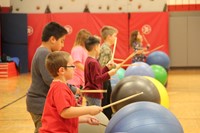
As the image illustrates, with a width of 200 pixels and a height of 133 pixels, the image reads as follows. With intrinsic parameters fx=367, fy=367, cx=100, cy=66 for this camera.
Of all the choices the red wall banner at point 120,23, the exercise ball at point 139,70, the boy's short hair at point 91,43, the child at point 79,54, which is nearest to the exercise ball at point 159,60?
the exercise ball at point 139,70

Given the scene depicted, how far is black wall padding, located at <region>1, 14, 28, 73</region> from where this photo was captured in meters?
14.8

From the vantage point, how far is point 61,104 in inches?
112

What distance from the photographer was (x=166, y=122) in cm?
333

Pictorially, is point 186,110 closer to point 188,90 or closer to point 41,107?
point 188,90

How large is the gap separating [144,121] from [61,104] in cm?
88

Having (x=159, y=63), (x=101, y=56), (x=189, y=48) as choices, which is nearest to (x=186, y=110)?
(x=101, y=56)

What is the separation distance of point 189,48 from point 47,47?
40.2 ft

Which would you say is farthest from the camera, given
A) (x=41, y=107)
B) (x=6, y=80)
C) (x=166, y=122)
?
(x=6, y=80)

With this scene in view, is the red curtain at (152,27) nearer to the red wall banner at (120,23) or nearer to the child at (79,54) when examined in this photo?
the red wall banner at (120,23)

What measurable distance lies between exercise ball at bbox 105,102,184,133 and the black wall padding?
11.8m

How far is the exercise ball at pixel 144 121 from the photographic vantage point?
10.8 ft

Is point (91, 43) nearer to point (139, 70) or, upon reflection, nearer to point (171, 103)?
point (139, 70)

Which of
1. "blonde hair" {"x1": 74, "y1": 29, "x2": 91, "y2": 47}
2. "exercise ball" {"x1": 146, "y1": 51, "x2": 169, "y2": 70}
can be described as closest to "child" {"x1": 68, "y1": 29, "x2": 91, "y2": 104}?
"blonde hair" {"x1": 74, "y1": 29, "x2": 91, "y2": 47}

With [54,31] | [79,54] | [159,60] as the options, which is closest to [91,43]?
[79,54]
